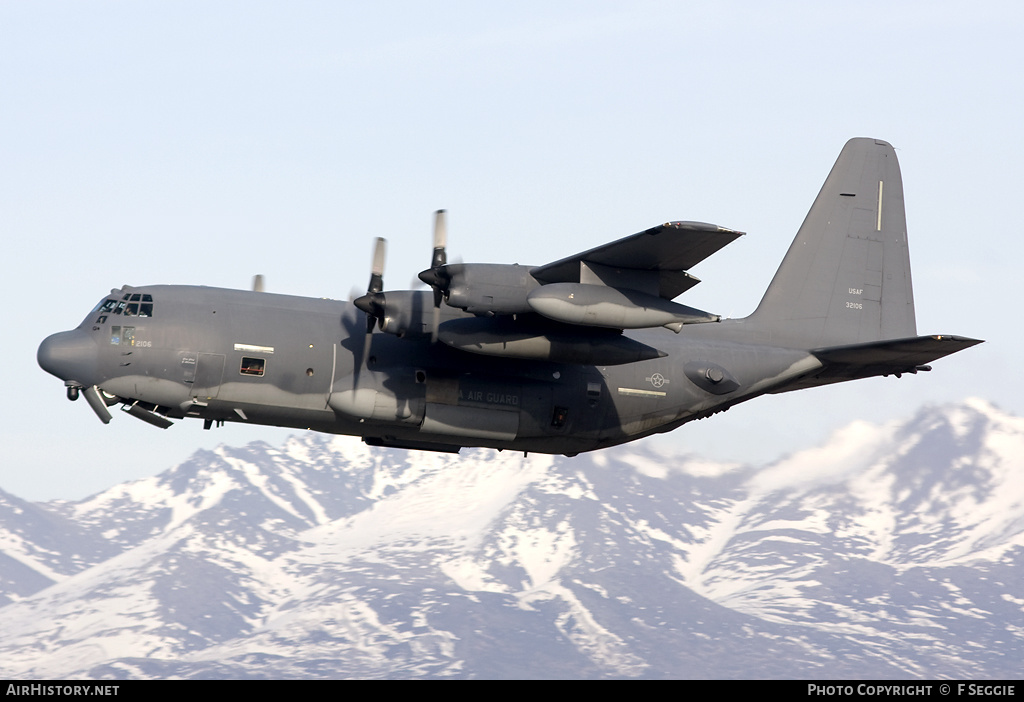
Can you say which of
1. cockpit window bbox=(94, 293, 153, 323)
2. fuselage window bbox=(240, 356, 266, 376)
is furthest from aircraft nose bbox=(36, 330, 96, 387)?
fuselage window bbox=(240, 356, 266, 376)

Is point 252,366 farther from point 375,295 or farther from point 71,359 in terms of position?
point 71,359

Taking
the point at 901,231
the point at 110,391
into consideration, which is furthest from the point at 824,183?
the point at 110,391

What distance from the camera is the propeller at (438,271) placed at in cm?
2344

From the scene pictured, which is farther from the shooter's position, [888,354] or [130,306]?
[888,354]

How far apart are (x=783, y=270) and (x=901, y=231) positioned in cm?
315

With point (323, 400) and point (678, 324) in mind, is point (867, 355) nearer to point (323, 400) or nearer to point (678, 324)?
point (678, 324)

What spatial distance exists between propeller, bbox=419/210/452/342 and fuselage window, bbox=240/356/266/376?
10.5ft

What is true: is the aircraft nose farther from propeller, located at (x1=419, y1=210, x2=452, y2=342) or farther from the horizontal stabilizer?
the horizontal stabilizer

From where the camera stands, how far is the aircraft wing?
22.2 meters

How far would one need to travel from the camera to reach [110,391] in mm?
23891

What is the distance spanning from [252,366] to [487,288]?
4790 mm

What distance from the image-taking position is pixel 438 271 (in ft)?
76.6

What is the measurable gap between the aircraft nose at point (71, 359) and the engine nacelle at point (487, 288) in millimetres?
6601

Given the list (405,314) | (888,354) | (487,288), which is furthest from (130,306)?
(888,354)
